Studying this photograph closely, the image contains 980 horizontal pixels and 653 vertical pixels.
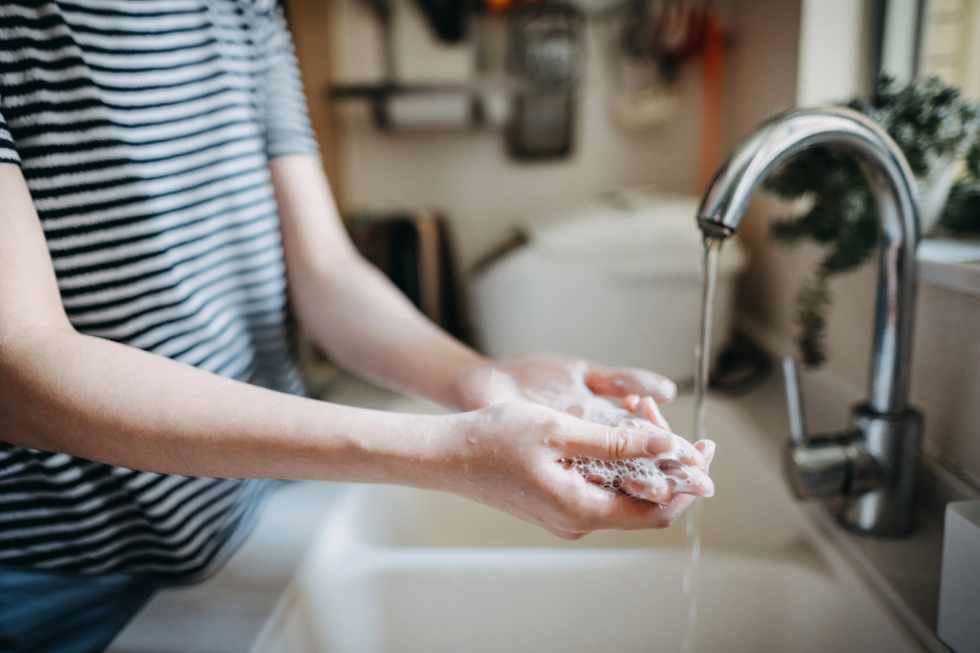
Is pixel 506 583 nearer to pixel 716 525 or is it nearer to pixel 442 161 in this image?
pixel 716 525

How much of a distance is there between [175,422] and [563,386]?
274mm

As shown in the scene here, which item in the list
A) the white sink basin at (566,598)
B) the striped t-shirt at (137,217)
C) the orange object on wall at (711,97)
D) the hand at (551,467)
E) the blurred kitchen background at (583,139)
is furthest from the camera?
the orange object on wall at (711,97)

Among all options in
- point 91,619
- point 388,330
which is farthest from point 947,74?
point 91,619

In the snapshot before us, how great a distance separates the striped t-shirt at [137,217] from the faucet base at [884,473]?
0.56 meters

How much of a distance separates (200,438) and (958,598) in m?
0.50

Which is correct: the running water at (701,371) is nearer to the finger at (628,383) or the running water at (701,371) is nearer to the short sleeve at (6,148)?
the finger at (628,383)

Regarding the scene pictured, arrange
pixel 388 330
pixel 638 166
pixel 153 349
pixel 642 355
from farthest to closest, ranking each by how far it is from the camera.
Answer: pixel 638 166
pixel 642 355
pixel 388 330
pixel 153 349

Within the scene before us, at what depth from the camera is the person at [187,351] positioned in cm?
35

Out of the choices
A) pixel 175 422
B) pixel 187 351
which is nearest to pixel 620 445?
pixel 175 422

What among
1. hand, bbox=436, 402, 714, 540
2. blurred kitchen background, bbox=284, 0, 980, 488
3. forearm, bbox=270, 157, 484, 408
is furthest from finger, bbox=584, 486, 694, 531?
blurred kitchen background, bbox=284, 0, 980, 488

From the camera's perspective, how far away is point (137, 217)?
18.4 inches

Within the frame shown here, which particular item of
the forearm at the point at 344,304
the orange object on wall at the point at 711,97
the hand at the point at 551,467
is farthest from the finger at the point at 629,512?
the orange object on wall at the point at 711,97

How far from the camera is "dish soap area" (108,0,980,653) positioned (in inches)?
19.2

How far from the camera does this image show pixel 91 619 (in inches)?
18.8
